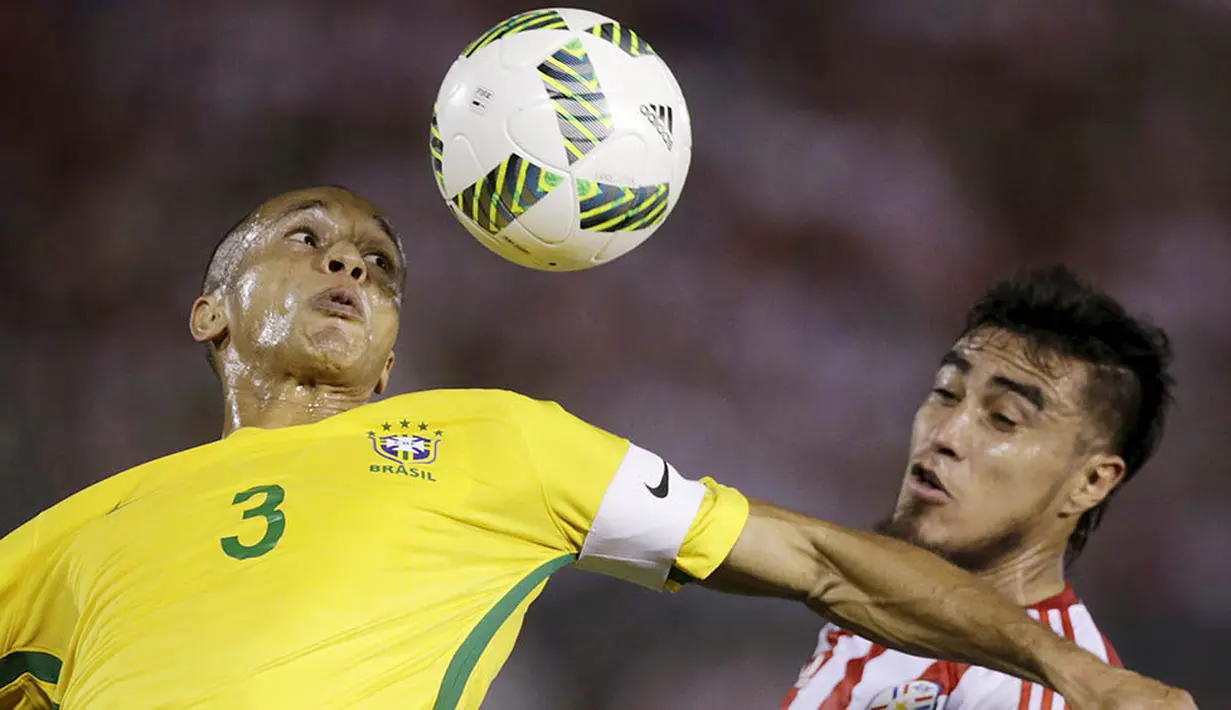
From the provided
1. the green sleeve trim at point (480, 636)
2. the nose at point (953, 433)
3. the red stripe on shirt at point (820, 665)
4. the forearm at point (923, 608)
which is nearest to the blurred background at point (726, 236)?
the red stripe on shirt at point (820, 665)

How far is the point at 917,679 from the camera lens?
328 centimetres

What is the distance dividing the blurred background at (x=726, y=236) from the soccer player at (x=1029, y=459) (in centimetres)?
134

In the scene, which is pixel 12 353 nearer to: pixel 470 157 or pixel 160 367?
pixel 160 367

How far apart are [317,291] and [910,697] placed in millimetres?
1747

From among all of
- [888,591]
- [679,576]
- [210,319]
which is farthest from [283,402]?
[888,591]

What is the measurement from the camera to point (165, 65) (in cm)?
529

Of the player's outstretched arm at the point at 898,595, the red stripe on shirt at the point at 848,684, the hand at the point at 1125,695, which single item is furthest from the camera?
the red stripe on shirt at the point at 848,684

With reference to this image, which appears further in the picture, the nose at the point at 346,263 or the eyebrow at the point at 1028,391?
the eyebrow at the point at 1028,391

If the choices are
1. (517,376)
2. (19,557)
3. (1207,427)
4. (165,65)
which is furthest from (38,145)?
(1207,427)

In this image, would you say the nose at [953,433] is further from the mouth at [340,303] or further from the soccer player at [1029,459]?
the mouth at [340,303]

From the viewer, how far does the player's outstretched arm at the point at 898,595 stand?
2.27 m

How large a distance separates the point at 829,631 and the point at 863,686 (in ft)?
0.90

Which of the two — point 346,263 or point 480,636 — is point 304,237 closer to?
point 346,263

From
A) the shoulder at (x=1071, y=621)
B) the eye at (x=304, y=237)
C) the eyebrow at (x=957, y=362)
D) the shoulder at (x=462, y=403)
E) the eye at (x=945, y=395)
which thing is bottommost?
the shoulder at (x=1071, y=621)
